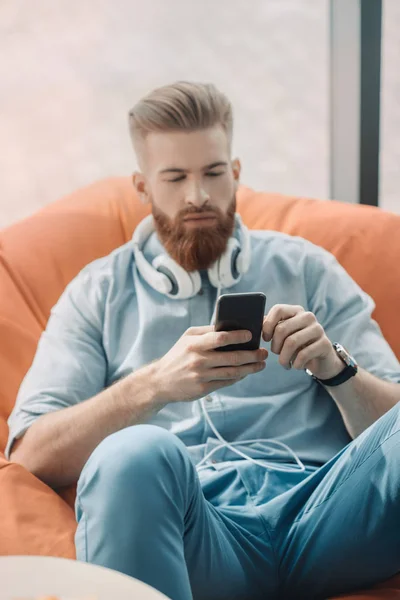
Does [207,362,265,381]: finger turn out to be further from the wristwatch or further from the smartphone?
the wristwatch

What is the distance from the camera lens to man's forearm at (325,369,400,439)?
4.62 ft

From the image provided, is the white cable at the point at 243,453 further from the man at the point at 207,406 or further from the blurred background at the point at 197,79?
the blurred background at the point at 197,79

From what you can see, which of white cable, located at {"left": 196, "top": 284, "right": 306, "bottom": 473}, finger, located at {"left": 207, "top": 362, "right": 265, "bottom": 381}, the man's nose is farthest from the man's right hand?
the man's nose

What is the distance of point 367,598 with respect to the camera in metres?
1.19

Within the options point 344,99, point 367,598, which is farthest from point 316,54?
point 367,598

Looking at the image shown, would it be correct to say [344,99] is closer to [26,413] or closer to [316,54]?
[316,54]

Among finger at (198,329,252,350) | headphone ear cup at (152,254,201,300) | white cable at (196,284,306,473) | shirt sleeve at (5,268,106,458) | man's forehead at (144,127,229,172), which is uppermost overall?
man's forehead at (144,127,229,172)

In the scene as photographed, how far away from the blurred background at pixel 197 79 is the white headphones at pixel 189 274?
85 centimetres

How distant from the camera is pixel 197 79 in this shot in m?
2.57

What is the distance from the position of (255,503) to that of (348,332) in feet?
1.32

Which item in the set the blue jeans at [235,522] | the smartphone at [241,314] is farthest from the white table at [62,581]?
the smartphone at [241,314]

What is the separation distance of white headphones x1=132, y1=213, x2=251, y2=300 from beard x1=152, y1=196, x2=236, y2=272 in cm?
1

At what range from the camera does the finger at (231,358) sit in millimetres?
1253

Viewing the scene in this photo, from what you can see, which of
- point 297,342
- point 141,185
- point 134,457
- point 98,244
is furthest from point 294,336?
point 98,244
